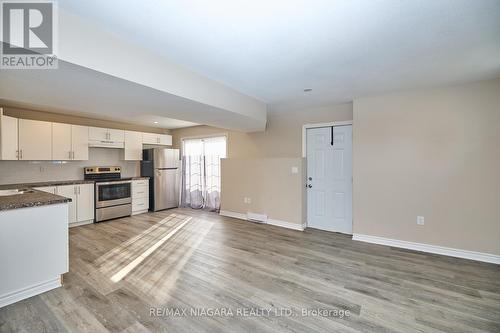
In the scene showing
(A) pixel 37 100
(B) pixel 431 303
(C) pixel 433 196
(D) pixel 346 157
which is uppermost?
(A) pixel 37 100

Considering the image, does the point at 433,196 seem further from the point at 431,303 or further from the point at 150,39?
the point at 150,39

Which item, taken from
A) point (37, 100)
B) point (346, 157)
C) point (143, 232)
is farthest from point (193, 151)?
point (346, 157)

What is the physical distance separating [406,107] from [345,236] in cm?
240

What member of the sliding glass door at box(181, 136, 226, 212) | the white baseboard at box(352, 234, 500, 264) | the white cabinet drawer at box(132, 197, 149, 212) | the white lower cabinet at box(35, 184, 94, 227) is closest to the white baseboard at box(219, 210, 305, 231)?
the sliding glass door at box(181, 136, 226, 212)

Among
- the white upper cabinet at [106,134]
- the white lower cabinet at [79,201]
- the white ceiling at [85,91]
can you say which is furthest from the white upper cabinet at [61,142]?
the white ceiling at [85,91]

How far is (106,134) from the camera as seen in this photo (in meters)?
5.25

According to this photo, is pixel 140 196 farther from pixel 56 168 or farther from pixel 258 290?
pixel 258 290

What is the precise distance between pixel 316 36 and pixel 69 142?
5237mm

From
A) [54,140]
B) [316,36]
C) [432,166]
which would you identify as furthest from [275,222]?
[54,140]

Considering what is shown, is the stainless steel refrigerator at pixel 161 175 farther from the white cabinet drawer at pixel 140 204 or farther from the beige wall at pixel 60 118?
the beige wall at pixel 60 118

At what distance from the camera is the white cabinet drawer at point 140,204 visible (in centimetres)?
554

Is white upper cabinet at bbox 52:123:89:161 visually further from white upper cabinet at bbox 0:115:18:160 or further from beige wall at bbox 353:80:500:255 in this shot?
beige wall at bbox 353:80:500:255

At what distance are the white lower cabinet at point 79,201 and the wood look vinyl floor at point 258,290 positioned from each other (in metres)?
0.95

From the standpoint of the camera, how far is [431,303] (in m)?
2.13
